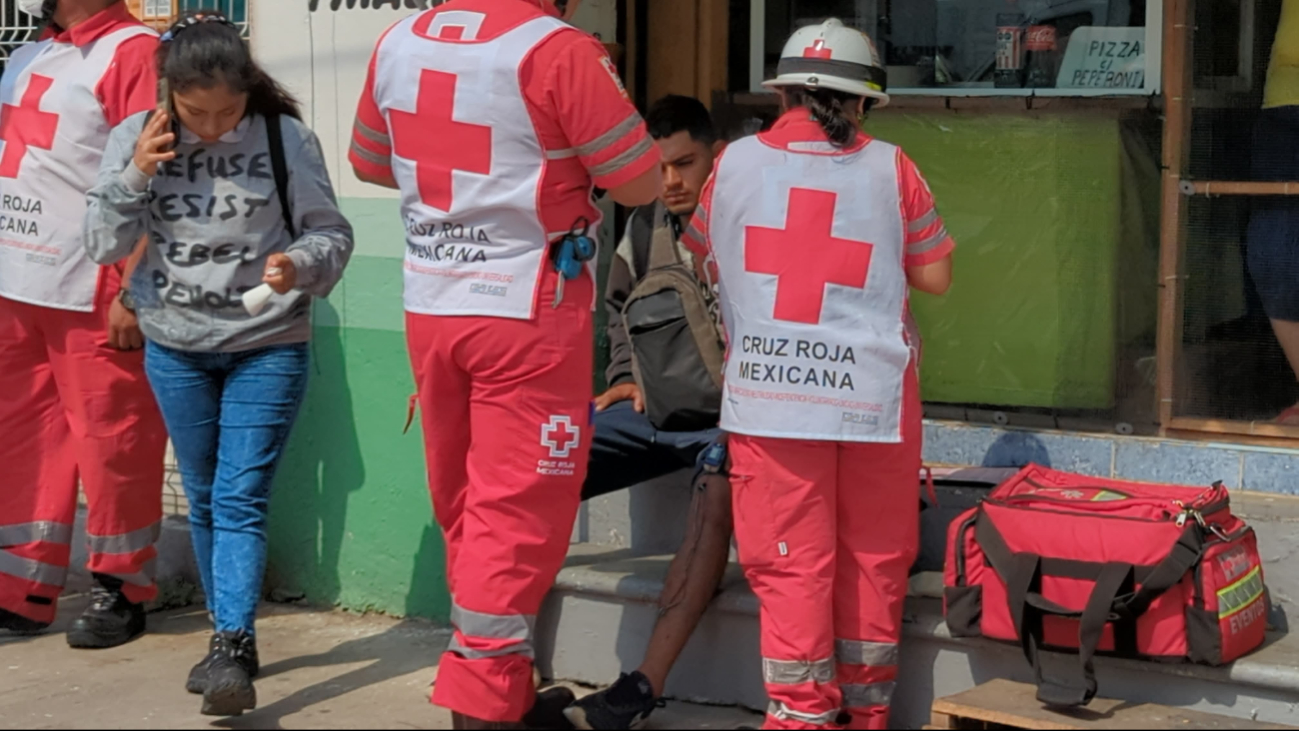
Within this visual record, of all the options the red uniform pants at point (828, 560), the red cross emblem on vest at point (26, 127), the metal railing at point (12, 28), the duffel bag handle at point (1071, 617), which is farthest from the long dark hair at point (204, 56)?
the duffel bag handle at point (1071, 617)

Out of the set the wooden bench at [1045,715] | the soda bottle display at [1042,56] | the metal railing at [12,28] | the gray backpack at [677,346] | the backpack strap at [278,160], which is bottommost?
the wooden bench at [1045,715]

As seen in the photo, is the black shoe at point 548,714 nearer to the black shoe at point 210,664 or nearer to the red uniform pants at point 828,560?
the red uniform pants at point 828,560

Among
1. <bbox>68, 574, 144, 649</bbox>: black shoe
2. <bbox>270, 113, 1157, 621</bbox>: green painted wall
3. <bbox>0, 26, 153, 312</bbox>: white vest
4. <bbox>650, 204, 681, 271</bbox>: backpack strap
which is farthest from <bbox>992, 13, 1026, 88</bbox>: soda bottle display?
<bbox>68, 574, 144, 649</bbox>: black shoe

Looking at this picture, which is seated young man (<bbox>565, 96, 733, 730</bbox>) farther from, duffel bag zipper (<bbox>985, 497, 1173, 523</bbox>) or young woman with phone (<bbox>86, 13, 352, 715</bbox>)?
young woman with phone (<bbox>86, 13, 352, 715</bbox>)

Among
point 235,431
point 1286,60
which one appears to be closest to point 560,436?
point 235,431

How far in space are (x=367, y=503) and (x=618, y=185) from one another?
1780 millimetres

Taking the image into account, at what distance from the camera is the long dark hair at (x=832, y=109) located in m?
4.18

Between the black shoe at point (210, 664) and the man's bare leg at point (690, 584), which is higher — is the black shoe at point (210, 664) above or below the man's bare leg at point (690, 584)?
below

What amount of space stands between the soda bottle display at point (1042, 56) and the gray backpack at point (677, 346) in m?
1.34

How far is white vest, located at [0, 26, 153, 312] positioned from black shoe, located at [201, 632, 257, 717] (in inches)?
45.6

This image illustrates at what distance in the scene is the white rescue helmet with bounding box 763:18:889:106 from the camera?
420 centimetres

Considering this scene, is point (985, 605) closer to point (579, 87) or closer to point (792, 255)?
point (792, 255)

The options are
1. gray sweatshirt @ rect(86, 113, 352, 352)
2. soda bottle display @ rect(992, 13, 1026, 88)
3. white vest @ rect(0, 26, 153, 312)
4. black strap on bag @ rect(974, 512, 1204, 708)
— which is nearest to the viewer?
black strap on bag @ rect(974, 512, 1204, 708)

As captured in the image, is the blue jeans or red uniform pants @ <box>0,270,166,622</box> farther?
red uniform pants @ <box>0,270,166,622</box>
